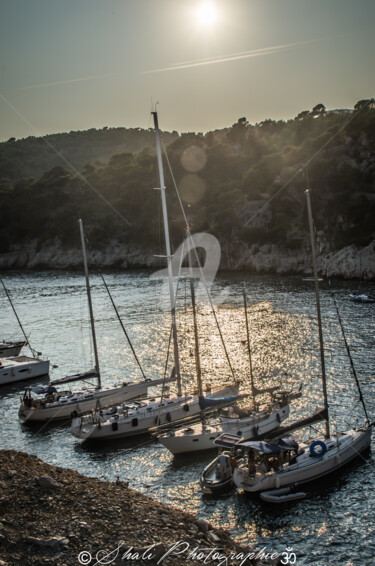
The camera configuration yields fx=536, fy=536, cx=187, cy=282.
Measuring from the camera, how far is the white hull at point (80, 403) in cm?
3569

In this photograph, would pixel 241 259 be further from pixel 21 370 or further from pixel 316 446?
pixel 316 446

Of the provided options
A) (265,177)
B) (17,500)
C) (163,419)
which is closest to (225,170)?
(265,177)

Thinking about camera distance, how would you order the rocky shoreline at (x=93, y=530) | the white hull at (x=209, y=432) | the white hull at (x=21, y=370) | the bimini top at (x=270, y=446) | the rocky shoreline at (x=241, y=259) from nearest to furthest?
1. the rocky shoreline at (x=93, y=530)
2. the bimini top at (x=270, y=446)
3. the white hull at (x=209, y=432)
4. the white hull at (x=21, y=370)
5. the rocky shoreline at (x=241, y=259)

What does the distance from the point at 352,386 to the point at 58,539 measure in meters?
26.8

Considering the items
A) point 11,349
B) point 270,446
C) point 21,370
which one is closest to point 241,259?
point 11,349

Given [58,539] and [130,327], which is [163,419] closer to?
[58,539]

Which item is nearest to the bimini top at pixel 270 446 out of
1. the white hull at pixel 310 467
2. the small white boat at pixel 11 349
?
the white hull at pixel 310 467

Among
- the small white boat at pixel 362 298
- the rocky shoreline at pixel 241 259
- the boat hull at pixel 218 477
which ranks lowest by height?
the boat hull at pixel 218 477

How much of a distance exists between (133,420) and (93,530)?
15086mm

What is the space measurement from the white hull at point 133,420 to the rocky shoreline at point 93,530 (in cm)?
1002

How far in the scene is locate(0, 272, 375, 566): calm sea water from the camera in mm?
22078

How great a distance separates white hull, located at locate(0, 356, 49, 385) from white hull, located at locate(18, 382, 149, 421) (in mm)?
10955

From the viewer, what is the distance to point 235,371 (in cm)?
4422

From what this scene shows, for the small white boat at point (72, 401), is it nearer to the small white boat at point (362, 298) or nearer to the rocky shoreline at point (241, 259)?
the rocky shoreline at point (241, 259)
